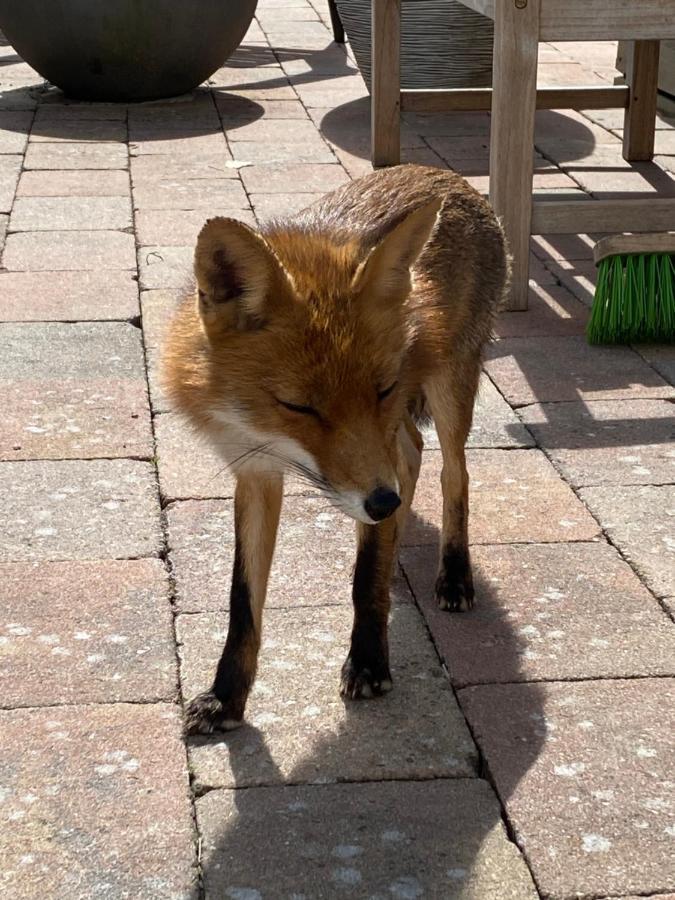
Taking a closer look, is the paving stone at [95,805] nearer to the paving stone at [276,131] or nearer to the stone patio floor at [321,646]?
the stone patio floor at [321,646]

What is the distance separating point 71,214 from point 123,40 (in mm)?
2670

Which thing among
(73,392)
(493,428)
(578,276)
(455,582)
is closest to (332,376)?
(455,582)

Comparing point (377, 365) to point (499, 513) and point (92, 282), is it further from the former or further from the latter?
point (92, 282)

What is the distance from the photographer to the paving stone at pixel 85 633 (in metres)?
3.55

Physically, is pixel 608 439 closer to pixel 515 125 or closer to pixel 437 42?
pixel 515 125

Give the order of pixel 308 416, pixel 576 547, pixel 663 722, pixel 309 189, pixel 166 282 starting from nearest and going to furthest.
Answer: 1. pixel 308 416
2. pixel 663 722
3. pixel 576 547
4. pixel 166 282
5. pixel 309 189

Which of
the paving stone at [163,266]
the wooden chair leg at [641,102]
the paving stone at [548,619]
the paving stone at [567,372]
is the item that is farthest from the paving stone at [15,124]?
the paving stone at [548,619]

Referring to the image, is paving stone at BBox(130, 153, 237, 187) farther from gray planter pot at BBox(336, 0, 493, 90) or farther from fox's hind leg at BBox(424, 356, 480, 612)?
fox's hind leg at BBox(424, 356, 480, 612)

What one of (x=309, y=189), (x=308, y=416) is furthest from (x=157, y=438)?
(x=309, y=189)

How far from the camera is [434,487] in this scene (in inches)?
192

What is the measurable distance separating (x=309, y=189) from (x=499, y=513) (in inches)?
167

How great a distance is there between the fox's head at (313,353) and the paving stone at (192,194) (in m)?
4.83

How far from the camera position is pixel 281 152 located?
9305 mm

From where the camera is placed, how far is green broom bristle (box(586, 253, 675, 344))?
6078 mm
